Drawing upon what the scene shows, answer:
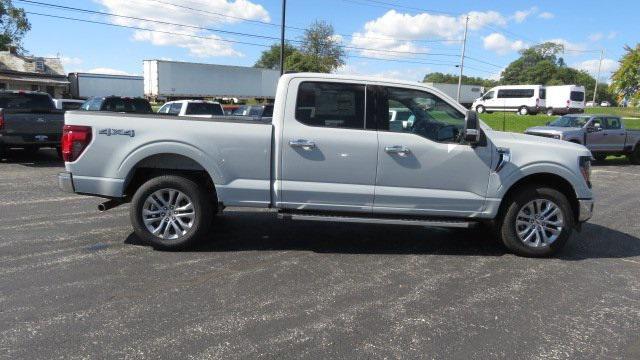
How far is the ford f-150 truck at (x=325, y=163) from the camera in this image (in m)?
5.42

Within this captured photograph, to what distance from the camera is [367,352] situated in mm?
3514

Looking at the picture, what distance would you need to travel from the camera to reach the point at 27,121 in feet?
39.3

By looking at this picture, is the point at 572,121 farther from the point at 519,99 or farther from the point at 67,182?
the point at 519,99

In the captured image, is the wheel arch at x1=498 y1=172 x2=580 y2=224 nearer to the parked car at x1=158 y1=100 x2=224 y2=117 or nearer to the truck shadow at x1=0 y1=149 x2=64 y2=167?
the truck shadow at x1=0 y1=149 x2=64 y2=167

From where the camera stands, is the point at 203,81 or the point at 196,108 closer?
the point at 196,108

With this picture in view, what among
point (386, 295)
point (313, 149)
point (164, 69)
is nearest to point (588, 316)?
point (386, 295)

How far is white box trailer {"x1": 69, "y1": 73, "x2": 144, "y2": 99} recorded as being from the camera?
139 feet

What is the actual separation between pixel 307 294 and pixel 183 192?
6.36 feet

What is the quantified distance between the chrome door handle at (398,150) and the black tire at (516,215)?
4.60ft

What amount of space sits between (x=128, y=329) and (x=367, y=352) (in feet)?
5.73

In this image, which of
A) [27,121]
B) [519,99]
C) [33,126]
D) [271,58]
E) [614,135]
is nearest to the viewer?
[27,121]

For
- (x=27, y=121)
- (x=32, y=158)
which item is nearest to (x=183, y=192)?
(x=27, y=121)

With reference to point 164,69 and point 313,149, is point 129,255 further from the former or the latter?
point 164,69

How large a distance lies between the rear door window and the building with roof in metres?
44.5
